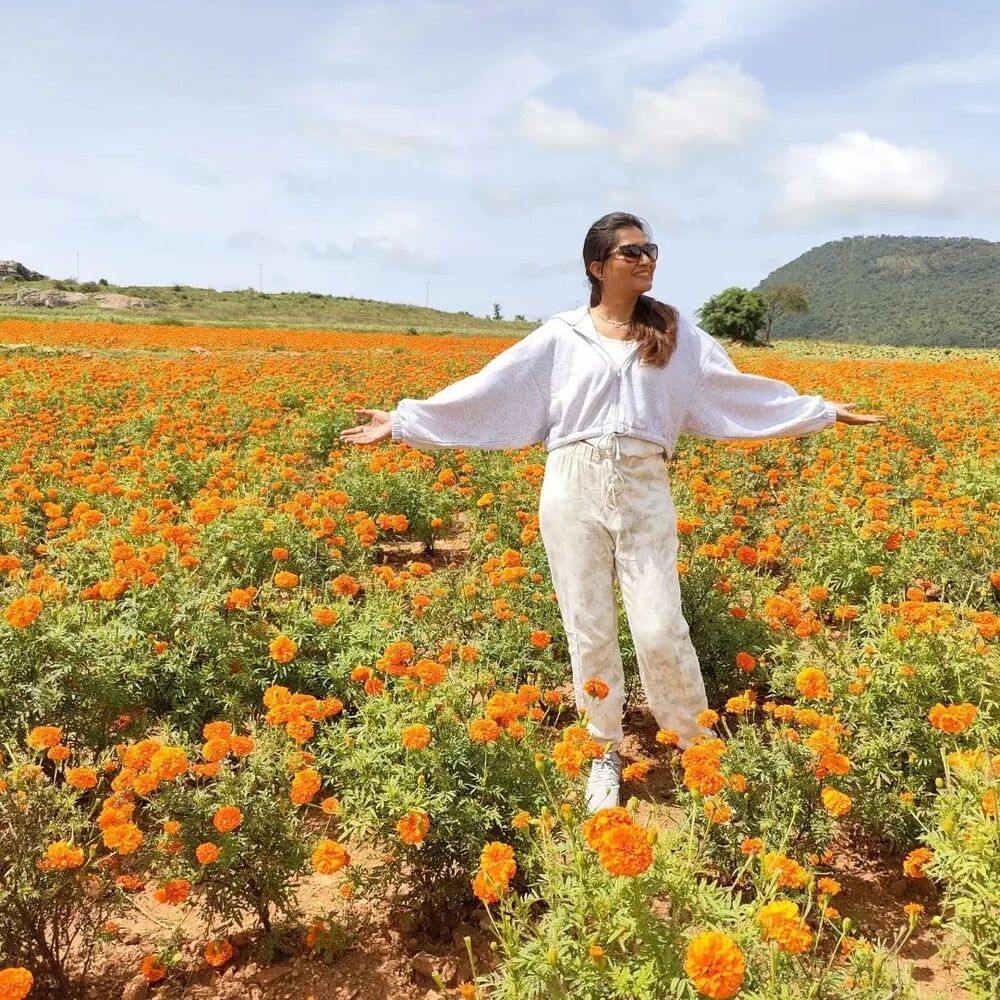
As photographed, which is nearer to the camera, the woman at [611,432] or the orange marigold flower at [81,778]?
the orange marigold flower at [81,778]

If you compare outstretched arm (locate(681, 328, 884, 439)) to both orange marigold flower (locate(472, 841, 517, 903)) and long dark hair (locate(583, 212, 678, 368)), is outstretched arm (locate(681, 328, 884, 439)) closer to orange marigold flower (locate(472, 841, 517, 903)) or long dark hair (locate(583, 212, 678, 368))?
long dark hair (locate(583, 212, 678, 368))

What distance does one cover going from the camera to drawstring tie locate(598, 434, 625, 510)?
2.54 m

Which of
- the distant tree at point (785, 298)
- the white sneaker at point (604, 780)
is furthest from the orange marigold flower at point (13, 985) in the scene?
the distant tree at point (785, 298)

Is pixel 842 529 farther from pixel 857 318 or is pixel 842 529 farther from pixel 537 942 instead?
pixel 857 318

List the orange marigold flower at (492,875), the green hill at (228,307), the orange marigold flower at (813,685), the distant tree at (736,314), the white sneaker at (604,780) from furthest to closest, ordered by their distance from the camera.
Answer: the distant tree at (736,314)
the green hill at (228,307)
the white sneaker at (604,780)
the orange marigold flower at (813,685)
the orange marigold flower at (492,875)

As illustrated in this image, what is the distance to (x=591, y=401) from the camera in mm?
2592

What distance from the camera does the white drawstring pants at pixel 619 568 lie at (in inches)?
101

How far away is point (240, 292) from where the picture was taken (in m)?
55.8

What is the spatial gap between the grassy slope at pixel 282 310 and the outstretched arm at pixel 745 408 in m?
33.7

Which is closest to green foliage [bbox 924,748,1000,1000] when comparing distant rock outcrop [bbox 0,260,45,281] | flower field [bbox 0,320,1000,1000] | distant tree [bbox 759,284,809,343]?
flower field [bbox 0,320,1000,1000]

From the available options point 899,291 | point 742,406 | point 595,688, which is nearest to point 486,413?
point 742,406

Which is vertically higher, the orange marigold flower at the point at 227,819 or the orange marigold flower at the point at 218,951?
the orange marigold flower at the point at 227,819

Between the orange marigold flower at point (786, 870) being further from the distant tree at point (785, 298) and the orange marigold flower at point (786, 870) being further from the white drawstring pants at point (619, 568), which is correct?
the distant tree at point (785, 298)

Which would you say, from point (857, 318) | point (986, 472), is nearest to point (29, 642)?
point (986, 472)
